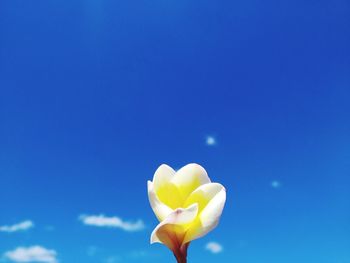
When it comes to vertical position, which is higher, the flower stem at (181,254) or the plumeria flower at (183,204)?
the plumeria flower at (183,204)

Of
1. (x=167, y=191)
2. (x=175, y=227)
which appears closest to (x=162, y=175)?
(x=167, y=191)

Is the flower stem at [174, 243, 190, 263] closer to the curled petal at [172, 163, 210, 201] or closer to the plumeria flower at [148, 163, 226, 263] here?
the plumeria flower at [148, 163, 226, 263]

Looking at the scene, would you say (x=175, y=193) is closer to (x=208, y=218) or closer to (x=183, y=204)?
(x=183, y=204)

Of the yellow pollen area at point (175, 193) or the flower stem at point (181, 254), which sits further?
the yellow pollen area at point (175, 193)

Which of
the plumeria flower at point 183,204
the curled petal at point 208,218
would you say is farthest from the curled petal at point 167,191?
the curled petal at point 208,218

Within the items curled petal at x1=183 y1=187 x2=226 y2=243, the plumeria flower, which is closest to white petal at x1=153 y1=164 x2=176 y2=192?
the plumeria flower

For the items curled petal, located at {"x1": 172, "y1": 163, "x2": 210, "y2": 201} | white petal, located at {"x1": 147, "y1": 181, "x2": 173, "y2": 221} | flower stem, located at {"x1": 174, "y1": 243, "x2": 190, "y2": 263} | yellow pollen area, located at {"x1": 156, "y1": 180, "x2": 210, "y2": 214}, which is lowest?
flower stem, located at {"x1": 174, "y1": 243, "x2": 190, "y2": 263}

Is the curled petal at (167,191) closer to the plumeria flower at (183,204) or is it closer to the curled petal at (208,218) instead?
the plumeria flower at (183,204)
